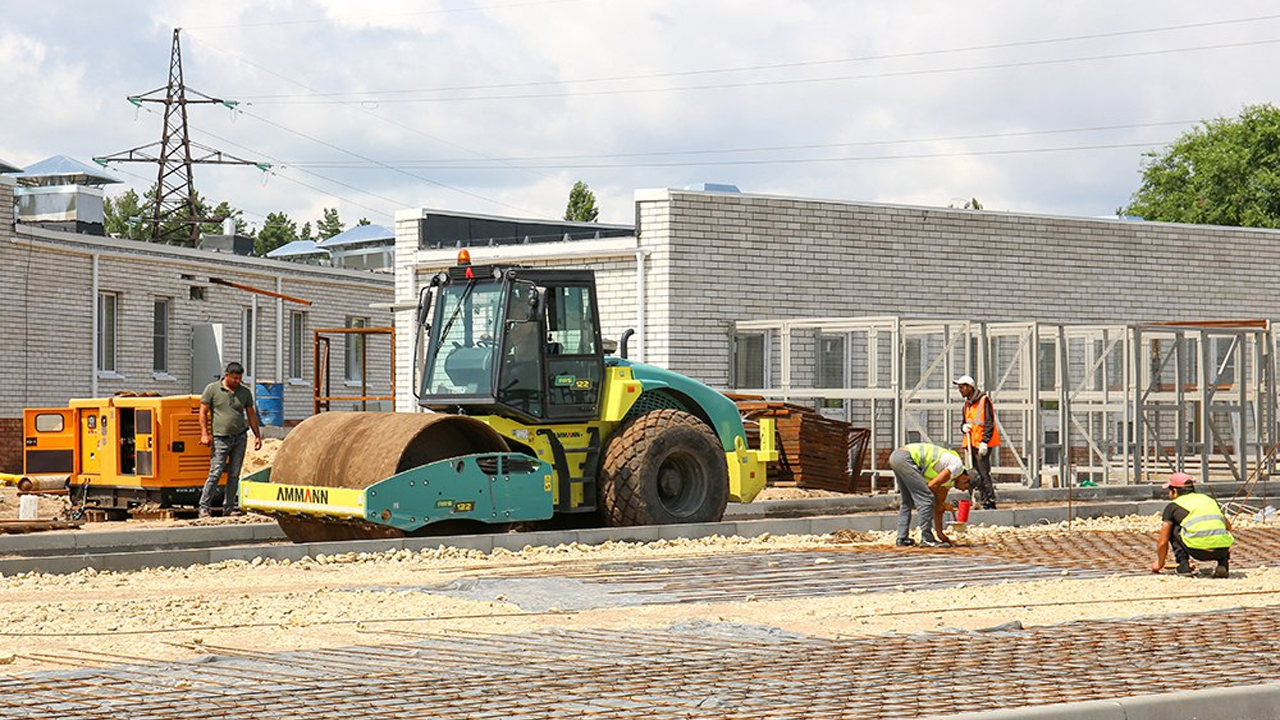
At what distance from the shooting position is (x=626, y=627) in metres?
10.5

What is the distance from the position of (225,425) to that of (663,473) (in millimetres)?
5242

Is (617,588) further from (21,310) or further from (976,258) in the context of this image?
(21,310)

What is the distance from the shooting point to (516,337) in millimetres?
16516

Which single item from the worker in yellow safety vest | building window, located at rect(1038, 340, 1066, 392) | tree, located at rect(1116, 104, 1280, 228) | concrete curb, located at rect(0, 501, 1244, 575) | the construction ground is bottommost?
the construction ground

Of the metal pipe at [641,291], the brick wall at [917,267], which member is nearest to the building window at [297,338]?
the metal pipe at [641,291]

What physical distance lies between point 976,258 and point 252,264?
16.3 metres

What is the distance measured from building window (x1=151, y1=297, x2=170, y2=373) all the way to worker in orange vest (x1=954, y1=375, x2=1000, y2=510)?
66.9 feet

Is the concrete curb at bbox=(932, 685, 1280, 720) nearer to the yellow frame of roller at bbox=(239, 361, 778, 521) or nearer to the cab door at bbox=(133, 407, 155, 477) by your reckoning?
the yellow frame of roller at bbox=(239, 361, 778, 521)

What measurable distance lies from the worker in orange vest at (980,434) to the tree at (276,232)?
77.6 m

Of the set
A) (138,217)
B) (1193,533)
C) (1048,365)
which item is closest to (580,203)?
(138,217)

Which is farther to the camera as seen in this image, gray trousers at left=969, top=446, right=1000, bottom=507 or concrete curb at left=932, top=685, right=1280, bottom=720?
gray trousers at left=969, top=446, right=1000, bottom=507

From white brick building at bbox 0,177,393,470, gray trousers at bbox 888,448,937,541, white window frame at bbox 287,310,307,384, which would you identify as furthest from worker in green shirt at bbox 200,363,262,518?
white window frame at bbox 287,310,307,384

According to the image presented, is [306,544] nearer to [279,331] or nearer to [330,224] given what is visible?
[279,331]

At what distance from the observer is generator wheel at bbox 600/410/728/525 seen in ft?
55.0
